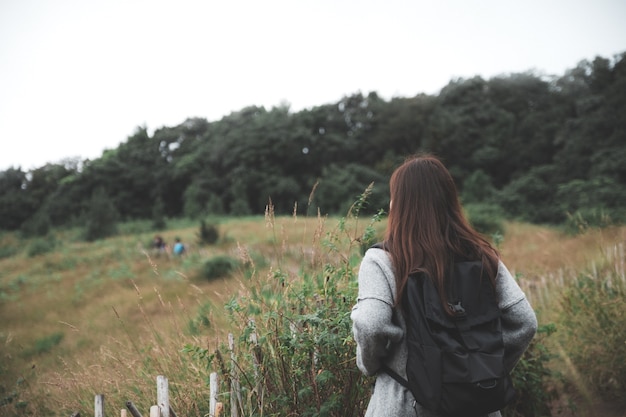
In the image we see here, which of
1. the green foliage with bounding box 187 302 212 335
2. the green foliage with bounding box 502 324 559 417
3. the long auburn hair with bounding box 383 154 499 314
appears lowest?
the green foliage with bounding box 502 324 559 417

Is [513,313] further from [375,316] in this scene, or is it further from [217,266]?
[217,266]

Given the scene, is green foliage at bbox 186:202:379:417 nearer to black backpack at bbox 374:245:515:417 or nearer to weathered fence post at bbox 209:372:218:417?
weathered fence post at bbox 209:372:218:417

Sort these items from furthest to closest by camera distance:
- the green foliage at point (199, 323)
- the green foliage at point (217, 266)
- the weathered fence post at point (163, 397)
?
the green foliage at point (217, 266) → the green foliage at point (199, 323) → the weathered fence post at point (163, 397)

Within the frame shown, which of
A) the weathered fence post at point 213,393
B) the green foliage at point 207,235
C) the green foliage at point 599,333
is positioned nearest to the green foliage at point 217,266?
the green foliage at point 207,235

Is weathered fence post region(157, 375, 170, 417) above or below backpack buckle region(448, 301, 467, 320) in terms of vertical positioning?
below

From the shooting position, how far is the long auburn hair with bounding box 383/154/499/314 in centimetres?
156

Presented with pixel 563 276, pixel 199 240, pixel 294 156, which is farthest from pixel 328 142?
pixel 563 276

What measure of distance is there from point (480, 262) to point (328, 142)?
4664 centimetres

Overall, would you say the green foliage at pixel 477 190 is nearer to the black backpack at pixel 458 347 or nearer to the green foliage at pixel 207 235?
the green foliage at pixel 207 235

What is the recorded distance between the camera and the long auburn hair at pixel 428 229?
1562 mm

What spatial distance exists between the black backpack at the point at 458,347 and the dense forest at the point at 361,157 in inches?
935

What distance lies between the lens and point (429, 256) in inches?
61.6

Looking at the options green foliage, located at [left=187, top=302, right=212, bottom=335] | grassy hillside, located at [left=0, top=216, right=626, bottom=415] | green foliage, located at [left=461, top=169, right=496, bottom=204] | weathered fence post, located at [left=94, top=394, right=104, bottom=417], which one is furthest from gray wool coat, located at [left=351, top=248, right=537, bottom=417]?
green foliage, located at [left=461, top=169, right=496, bottom=204]

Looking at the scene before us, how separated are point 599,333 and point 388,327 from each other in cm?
346
